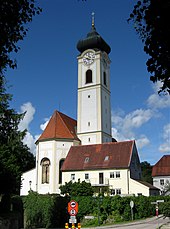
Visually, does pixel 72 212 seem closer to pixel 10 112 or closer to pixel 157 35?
pixel 157 35

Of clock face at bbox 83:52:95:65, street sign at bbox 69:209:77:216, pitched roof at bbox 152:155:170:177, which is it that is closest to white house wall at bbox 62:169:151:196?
pitched roof at bbox 152:155:170:177

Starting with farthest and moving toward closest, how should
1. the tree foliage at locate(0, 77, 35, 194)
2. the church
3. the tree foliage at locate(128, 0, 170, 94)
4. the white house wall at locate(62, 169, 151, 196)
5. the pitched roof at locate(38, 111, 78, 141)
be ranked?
the pitched roof at locate(38, 111, 78, 141), the church, the white house wall at locate(62, 169, 151, 196), the tree foliage at locate(0, 77, 35, 194), the tree foliage at locate(128, 0, 170, 94)

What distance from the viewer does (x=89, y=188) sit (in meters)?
39.6

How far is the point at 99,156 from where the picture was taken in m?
49.3

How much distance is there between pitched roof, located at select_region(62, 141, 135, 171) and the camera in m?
47.0

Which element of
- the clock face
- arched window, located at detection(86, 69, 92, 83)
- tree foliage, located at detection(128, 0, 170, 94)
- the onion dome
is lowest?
tree foliage, located at detection(128, 0, 170, 94)

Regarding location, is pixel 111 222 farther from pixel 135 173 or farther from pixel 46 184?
pixel 46 184

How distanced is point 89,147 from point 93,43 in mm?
20717

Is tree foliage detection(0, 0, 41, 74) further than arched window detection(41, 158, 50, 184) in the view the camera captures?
No

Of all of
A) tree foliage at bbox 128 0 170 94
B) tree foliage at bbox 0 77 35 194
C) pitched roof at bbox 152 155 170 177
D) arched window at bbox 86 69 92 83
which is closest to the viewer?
tree foliage at bbox 128 0 170 94

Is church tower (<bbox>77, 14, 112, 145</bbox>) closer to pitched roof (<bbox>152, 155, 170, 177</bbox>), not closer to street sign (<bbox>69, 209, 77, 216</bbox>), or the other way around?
pitched roof (<bbox>152, 155, 170, 177</bbox>)

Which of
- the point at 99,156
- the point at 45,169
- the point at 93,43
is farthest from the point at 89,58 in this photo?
the point at 45,169

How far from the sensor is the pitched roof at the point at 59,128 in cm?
5494

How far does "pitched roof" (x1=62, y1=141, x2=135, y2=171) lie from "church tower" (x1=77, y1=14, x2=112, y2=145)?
459cm
